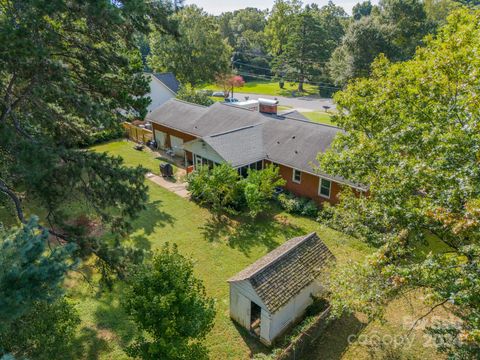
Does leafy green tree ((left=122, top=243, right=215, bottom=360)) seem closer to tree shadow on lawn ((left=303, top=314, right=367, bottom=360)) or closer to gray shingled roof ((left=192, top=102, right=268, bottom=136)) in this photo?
tree shadow on lawn ((left=303, top=314, right=367, bottom=360))

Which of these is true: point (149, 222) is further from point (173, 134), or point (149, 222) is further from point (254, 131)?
point (173, 134)

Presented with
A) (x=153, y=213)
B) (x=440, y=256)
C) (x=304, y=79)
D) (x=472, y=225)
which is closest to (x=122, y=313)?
(x=153, y=213)

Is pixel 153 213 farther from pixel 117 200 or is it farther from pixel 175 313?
pixel 175 313

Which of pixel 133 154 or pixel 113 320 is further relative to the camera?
pixel 133 154

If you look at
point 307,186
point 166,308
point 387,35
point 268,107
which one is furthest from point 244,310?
point 387,35

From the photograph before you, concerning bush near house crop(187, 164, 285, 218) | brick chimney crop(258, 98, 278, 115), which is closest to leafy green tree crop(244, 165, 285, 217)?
bush near house crop(187, 164, 285, 218)

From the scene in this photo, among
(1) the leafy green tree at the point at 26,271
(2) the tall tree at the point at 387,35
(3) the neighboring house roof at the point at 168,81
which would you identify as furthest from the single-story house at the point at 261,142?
(2) the tall tree at the point at 387,35
